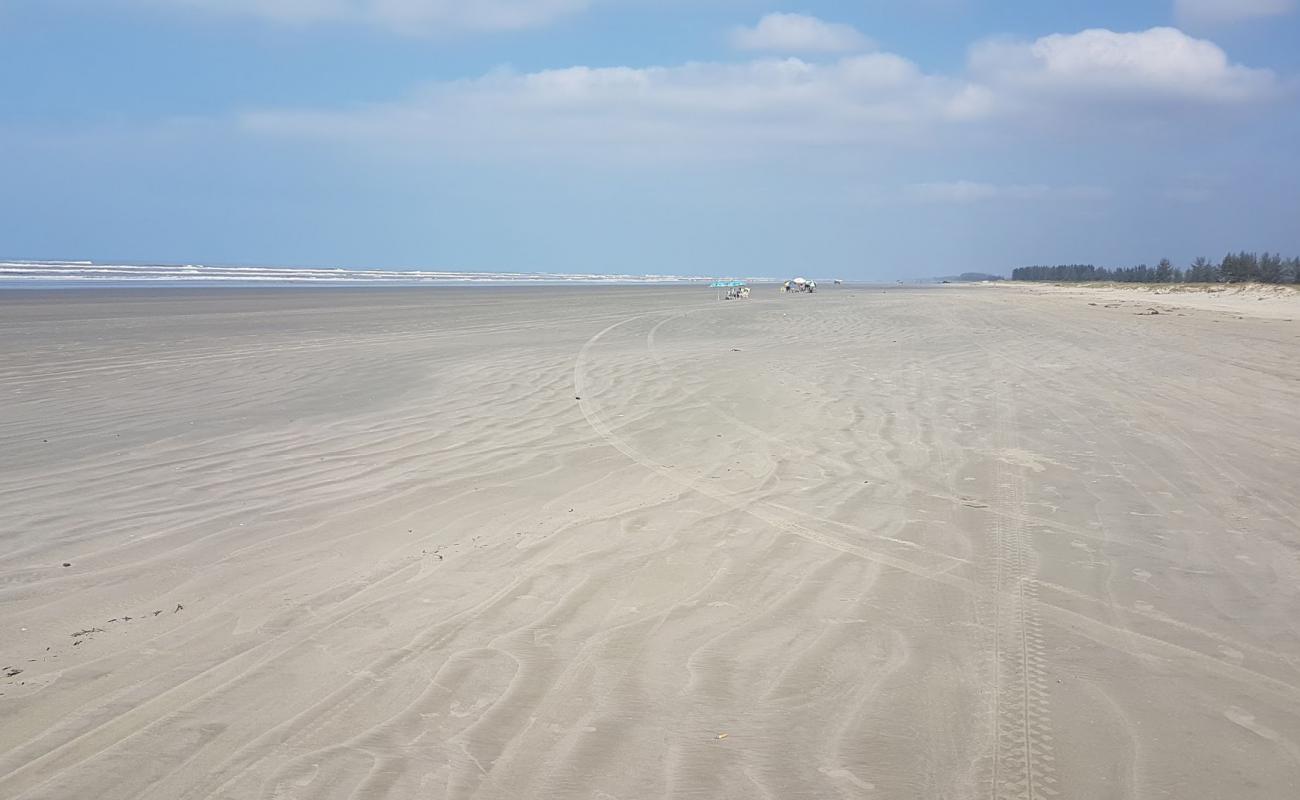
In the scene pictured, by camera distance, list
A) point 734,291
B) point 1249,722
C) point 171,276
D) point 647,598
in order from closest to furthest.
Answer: point 1249,722 < point 647,598 < point 734,291 < point 171,276

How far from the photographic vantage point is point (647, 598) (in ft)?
13.2

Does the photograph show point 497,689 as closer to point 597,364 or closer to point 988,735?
point 988,735

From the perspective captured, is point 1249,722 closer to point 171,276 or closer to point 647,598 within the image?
point 647,598

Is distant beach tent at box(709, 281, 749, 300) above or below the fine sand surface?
above

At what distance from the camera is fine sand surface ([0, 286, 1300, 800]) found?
270 cm

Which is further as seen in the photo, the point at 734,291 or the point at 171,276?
the point at 171,276

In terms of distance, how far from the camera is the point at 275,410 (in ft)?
29.8

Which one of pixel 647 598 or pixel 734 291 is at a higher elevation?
pixel 734 291

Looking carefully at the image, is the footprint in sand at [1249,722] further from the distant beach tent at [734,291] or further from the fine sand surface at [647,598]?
the distant beach tent at [734,291]

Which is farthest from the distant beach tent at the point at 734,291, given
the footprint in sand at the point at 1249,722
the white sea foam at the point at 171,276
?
the footprint in sand at the point at 1249,722

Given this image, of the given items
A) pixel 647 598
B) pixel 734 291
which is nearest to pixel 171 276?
pixel 734 291

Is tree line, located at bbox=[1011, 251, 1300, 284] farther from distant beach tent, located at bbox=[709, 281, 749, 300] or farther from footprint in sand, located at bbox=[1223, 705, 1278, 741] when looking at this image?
Answer: footprint in sand, located at bbox=[1223, 705, 1278, 741]

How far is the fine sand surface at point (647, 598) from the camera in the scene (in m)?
2.70

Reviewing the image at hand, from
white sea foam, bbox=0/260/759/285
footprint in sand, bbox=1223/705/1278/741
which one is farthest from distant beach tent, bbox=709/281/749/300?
footprint in sand, bbox=1223/705/1278/741
